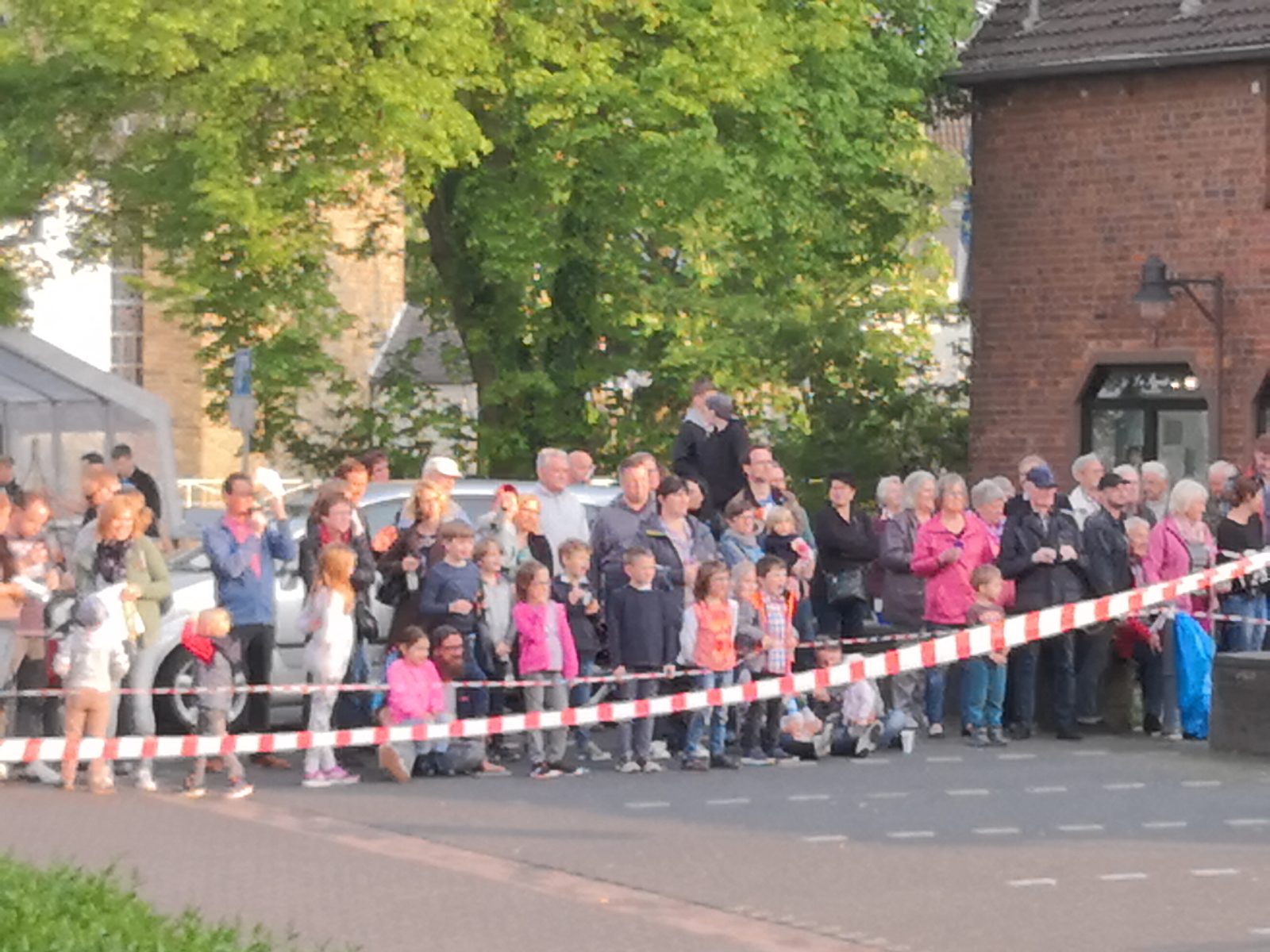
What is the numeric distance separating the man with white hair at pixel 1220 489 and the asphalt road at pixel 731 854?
3138mm

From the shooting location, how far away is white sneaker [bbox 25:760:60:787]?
18.8 metres

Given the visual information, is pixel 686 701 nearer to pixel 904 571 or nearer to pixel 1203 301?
pixel 904 571

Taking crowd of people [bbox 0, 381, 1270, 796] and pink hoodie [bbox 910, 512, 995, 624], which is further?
pink hoodie [bbox 910, 512, 995, 624]

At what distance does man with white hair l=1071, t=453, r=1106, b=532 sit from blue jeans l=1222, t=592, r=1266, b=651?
3.41 feet

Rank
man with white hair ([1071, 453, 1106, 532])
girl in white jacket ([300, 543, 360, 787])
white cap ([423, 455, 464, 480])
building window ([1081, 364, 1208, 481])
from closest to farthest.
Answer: girl in white jacket ([300, 543, 360, 787]) → white cap ([423, 455, 464, 480]) → man with white hair ([1071, 453, 1106, 532]) → building window ([1081, 364, 1208, 481])

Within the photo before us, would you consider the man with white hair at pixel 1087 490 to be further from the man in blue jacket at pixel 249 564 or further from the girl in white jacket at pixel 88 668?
the girl in white jacket at pixel 88 668

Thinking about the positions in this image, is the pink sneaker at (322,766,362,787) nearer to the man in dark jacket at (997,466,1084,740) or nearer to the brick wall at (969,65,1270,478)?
the man in dark jacket at (997,466,1084,740)

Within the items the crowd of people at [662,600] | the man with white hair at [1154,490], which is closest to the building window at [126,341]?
the crowd of people at [662,600]

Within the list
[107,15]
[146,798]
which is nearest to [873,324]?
[107,15]

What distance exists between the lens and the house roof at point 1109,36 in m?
30.8

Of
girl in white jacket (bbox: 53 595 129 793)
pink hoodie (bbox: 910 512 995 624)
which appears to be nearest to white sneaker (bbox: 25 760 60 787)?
girl in white jacket (bbox: 53 595 129 793)

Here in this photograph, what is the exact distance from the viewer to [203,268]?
33.6 metres

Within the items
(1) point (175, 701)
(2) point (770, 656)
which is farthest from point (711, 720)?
(1) point (175, 701)

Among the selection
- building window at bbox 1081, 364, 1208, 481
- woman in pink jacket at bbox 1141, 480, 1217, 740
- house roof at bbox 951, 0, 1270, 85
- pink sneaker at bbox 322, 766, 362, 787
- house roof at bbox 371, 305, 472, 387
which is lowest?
pink sneaker at bbox 322, 766, 362, 787
